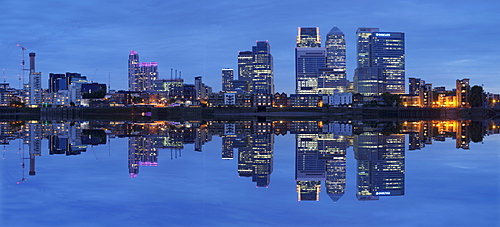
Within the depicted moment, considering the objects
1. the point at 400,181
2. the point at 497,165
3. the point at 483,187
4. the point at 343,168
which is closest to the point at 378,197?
the point at 400,181

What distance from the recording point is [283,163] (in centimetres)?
2145

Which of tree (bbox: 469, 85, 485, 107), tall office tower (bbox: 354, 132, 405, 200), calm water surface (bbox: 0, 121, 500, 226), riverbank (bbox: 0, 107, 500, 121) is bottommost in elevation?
calm water surface (bbox: 0, 121, 500, 226)

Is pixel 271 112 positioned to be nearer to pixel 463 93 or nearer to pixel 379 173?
pixel 463 93

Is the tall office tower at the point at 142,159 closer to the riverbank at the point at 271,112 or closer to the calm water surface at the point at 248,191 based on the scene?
the calm water surface at the point at 248,191

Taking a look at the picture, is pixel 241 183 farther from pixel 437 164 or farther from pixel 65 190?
pixel 437 164

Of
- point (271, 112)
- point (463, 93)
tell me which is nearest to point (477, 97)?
point (463, 93)

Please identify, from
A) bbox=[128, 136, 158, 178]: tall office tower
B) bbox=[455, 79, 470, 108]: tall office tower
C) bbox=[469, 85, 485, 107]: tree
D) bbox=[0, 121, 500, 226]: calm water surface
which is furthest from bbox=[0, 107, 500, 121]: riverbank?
bbox=[0, 121, 500, 226]: calm water surface

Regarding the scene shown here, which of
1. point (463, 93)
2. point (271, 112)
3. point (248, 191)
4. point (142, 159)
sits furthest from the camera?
point (463, 93)

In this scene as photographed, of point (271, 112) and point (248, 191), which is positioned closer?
point (248, 191)

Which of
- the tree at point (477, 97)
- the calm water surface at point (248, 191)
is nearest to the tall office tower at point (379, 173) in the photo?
the calm water surface at point (248, 191)

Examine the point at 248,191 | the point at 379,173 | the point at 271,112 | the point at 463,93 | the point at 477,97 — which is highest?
the point at 463,93

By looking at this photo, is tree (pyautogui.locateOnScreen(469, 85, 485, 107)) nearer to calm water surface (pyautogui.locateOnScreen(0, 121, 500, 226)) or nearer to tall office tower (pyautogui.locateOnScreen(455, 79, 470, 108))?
tall office tower (pyautogui.locateOnScreen(455, 79, 470, 108))

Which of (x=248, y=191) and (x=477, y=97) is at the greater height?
(x=477, y=97)

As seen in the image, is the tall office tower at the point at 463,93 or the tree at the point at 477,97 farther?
the tall office tower at the point at 463,93
